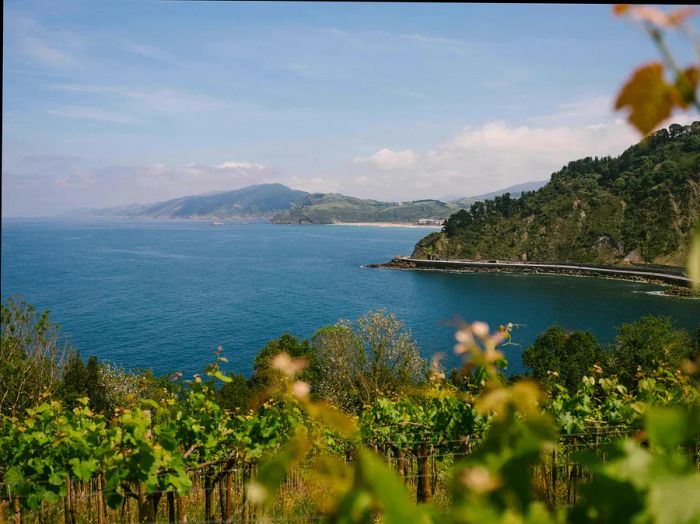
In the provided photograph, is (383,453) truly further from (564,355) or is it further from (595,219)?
(595,219)

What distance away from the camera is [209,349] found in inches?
1296

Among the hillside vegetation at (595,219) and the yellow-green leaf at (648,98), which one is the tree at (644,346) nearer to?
the yellow-green leaf at (648,98)

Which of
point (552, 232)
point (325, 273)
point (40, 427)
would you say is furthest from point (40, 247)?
point (40, 427)

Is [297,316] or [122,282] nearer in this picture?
[297,316]

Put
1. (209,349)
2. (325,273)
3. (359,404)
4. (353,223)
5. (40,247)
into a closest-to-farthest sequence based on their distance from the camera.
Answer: (359,404), (209,349), (325,273), (40,247), (353,223)

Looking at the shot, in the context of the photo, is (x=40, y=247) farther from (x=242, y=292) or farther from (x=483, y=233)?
(x=483, y=233)

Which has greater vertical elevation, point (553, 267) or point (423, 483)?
point (423, 483)

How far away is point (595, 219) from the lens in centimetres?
6625

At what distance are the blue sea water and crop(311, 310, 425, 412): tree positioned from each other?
6000 millimetres

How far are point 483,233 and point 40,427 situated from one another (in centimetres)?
6859

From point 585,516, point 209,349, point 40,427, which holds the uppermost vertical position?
point 585,516

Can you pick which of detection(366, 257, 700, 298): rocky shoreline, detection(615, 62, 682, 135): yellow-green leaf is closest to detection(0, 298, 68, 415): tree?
detection(615, 62, 682, 135): yellow-green leaf

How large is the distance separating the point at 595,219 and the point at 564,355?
47.7 m

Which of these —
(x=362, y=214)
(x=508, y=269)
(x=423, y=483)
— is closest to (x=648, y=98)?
(x=423, y=483)
